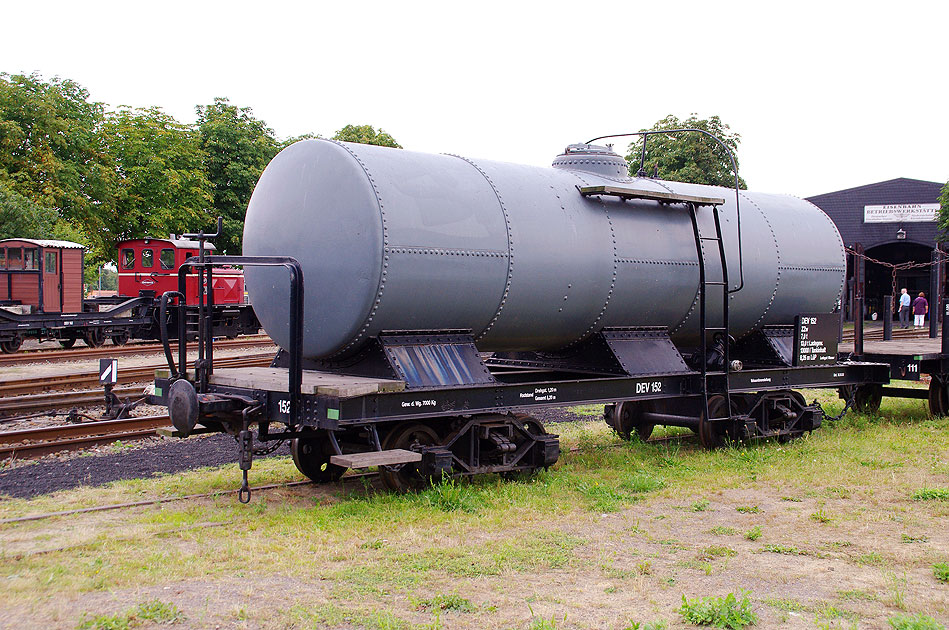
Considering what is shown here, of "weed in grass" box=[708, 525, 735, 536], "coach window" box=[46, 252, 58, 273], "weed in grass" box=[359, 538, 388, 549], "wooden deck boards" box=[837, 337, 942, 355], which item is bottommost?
"weed in grass" box=[708, 525, 735, 536]

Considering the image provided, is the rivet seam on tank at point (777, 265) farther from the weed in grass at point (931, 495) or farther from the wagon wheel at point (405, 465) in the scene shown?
the wagon wheel at point (405, 465)

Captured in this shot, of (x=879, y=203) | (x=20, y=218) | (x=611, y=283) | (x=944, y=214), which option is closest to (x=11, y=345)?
(x=20, y=218)

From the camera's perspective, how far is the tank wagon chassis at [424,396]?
795cm

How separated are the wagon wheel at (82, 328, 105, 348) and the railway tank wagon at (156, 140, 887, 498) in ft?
60.2

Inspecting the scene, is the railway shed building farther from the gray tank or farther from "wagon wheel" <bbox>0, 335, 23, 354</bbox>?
"wagon wheel" <bbox>0, 335, 23, 354</bbox>

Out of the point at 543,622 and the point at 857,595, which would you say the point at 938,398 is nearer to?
the point at 857,595

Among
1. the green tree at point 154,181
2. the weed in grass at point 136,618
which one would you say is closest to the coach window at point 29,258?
the green tree at point 154,181

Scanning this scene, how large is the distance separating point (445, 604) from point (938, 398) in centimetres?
1154

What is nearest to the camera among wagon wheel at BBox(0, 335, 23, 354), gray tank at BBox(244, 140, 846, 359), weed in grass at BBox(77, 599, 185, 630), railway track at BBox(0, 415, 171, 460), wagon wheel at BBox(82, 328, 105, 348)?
weed in grass at BBox(77, 599, 185, 630)

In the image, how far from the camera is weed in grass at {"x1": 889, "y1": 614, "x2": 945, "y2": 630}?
16.3ft

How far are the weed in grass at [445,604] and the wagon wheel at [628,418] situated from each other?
268 inches

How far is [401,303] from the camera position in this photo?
8.30 metres

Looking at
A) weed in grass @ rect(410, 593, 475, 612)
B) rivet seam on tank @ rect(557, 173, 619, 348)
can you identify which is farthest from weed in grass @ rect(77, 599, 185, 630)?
rivet seam on tank @ rect(557, 173, 619, 348)

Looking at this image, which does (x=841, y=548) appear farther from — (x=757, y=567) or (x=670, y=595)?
(x=670, y=595)
